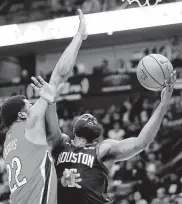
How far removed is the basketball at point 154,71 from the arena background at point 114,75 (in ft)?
17.1

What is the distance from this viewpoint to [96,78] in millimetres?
11133

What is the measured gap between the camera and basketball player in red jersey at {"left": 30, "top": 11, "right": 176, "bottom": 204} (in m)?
3.08

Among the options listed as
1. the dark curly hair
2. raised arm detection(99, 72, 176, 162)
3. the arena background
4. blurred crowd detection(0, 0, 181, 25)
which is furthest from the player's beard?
blurred crowd detection(0, 0, 181, 25)

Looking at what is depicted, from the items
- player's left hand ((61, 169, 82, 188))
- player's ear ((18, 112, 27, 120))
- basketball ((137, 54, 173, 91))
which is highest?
basketball ((137, 54, 173, 91))

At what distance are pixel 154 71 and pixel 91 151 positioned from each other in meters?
0.78

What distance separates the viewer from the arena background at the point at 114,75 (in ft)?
30.3

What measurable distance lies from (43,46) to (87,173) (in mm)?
9688

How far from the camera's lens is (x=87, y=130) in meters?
3.33

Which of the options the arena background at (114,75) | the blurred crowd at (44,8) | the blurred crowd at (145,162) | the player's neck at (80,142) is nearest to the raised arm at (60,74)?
the player's neck at (80,142)

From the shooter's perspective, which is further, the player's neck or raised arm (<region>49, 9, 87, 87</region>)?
the player's neck

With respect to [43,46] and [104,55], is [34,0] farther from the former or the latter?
[104,55]

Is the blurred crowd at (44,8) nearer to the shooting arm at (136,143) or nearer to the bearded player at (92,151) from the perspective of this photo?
the bearded player at (92,151)

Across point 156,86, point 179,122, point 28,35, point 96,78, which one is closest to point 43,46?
point 28,35

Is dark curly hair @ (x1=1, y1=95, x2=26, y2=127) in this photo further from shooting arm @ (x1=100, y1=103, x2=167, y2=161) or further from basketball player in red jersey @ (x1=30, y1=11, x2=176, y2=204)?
shooting arm @ (x1=100, y1=103, x2=167, y2=161)
